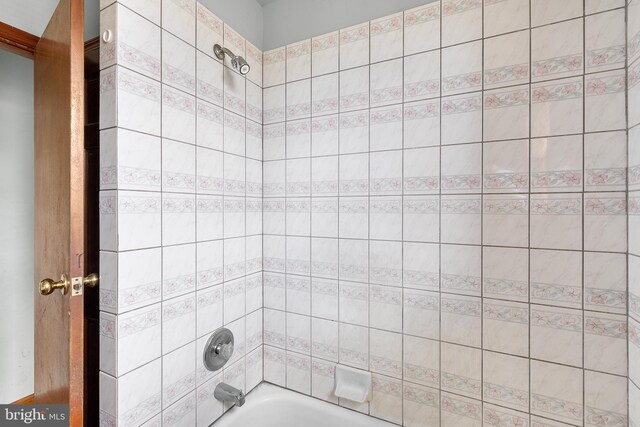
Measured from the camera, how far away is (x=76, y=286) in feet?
2.65

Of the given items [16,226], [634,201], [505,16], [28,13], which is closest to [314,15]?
[505,16]

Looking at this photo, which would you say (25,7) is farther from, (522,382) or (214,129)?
(522,382)

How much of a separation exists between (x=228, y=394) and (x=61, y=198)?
1014mm

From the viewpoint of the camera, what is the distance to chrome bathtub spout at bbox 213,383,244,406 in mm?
1250

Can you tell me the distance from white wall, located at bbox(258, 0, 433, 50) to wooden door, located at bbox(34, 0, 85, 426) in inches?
36.9

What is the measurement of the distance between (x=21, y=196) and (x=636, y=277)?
279cm

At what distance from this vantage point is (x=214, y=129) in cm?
128

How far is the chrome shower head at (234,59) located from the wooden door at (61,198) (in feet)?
1.67

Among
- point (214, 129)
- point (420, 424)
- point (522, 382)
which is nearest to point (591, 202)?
point (522, 382)

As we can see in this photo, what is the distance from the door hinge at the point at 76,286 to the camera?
0.80 meters

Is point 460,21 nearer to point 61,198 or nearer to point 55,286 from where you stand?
point 61,198

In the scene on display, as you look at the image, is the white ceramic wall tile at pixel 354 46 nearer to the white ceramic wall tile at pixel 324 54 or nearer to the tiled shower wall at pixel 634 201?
the white ceramic wall tile at pixel 324 54

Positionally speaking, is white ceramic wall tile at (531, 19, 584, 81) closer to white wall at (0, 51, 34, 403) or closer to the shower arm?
the shower arm

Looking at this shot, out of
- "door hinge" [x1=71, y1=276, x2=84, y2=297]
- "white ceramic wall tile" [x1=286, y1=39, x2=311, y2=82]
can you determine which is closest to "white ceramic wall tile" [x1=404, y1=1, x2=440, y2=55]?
"white ceramic wall tile" [x1=286, y1=39, x2=311, y2=82]
